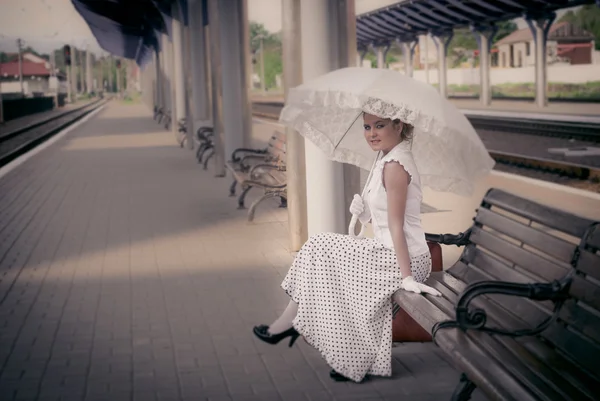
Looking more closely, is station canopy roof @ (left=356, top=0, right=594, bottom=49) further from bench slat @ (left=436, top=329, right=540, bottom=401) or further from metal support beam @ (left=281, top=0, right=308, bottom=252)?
bench slat @ (left=436, top=329, right=540, bottom=401)

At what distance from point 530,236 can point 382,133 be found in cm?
94

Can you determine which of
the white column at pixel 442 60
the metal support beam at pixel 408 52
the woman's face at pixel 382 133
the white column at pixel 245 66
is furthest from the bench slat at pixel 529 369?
the metal support beam at pixel 408 52

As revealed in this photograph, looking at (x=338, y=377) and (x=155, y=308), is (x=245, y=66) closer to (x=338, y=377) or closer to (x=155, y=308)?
(x=155, y=308)

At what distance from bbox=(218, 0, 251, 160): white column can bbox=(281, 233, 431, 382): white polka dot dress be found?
1192 cm

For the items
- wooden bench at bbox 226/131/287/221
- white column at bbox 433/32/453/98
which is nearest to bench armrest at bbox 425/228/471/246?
wooden bench at bbox 226/131/287/221

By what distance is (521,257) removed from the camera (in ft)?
15.3

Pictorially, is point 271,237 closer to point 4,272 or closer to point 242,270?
point 242,270

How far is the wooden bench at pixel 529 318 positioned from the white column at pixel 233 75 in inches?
479

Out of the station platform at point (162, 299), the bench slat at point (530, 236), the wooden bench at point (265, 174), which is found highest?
the bench slat at point (530, 236)

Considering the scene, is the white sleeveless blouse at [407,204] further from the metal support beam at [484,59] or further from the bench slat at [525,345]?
the metal support beam at [484,59]

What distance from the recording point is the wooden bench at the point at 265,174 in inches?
445

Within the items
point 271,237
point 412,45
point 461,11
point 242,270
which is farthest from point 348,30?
point 412,45

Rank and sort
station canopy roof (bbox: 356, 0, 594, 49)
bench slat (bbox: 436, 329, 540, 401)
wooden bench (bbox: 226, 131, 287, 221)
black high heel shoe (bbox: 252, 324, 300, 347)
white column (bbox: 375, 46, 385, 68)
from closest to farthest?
bench slat (bbox: 436, 329, 540, 401) → black high heel shoe (bbox: 252, 324, 300, 347) → wooden bench (bbox: 226, 131, 287, 221) → station canopy roof (bbox: 356, 0, 594, 49) → white column (bbox: 375, 46, 385, 68)

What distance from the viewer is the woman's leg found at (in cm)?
559
